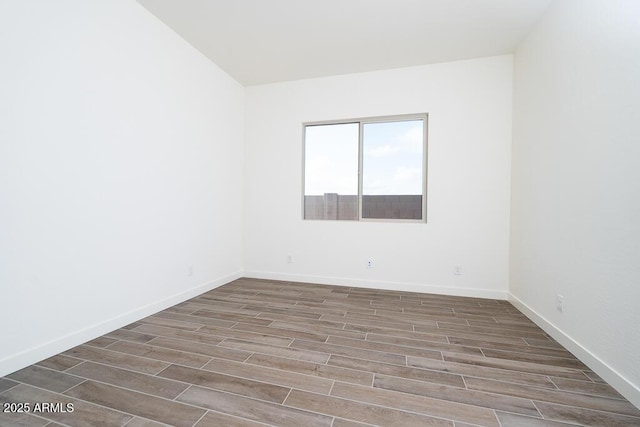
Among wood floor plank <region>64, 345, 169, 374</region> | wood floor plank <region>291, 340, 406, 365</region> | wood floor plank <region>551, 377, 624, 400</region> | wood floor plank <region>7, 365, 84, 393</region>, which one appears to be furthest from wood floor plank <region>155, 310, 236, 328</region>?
wood floor plank <region>551, 377, 624, 400</region>

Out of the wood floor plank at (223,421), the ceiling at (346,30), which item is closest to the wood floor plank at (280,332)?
the wood floor plank at (223,421)

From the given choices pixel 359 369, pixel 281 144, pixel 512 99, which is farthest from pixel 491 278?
pixel 281 144

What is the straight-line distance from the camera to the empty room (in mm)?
1525

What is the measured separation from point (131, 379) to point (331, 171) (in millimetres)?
3078

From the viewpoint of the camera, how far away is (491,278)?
3201mm

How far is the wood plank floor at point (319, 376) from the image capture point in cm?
133

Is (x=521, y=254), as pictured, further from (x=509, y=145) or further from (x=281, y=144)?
(x=281, y=144)

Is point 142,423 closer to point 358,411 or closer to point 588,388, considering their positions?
point 358,411

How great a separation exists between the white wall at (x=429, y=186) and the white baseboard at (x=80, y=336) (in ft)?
4.65

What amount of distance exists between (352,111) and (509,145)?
6.28ft

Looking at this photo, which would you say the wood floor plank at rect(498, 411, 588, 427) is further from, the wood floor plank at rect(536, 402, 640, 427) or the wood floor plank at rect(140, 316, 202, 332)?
the wood floor plank at rect(140, 316, 202, 332)

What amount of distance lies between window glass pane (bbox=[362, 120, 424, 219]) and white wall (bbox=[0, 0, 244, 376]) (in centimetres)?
212

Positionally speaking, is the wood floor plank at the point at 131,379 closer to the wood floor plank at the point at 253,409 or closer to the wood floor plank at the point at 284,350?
the wood floor plank at the point at 253,409

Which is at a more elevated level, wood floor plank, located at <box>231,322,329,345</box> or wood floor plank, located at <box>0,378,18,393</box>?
wood floor plank, located at <box>0,378,18,393</box>
